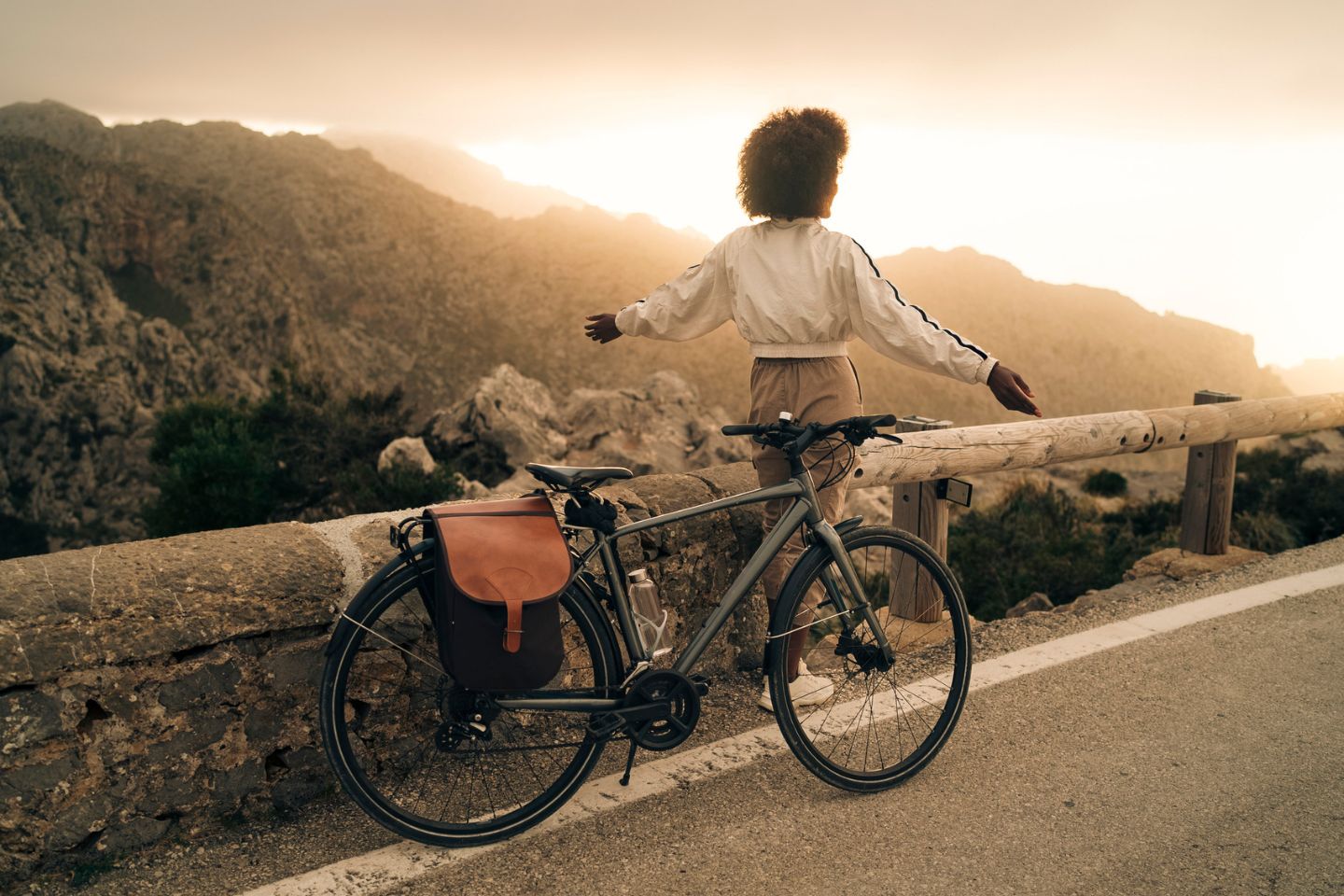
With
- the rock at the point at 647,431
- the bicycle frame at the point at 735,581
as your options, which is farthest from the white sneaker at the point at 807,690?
the rock at the point at 647,431

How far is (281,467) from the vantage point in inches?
981

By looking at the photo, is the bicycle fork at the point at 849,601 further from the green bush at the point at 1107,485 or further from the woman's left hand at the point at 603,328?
the green bush at the point at 1107,485

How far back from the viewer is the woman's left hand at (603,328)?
3617 mm

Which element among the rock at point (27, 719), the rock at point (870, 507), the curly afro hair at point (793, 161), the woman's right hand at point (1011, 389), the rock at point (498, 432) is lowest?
the rock at point (870, 507)

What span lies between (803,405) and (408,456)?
19.7 meters

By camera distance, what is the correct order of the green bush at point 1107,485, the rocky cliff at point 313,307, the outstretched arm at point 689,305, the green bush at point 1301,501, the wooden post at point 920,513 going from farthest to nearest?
the rocky cliff at point 313,307 < the green bush at point 1107,485 < the green bush at point 1301,501 < the wooden post at point 920,513 < the outstretched arm at point 689,305

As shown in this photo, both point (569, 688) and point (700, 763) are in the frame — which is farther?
point (700, 763)

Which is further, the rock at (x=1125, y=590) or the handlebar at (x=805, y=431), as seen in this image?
the rock at (x=1125, y=590)

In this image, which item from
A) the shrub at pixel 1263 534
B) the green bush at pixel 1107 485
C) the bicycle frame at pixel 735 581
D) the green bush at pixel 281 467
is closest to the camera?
the bicycle frame at pixel 735 581

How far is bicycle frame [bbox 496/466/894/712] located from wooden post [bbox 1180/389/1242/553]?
348 cm

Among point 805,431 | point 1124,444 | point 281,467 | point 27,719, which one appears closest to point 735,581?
point 805,431

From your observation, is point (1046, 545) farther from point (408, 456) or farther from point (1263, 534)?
point (408, 456)

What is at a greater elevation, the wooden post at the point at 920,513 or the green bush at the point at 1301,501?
the wooden post at the point at 920,513

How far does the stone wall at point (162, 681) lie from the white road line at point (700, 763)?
1.18 ft
